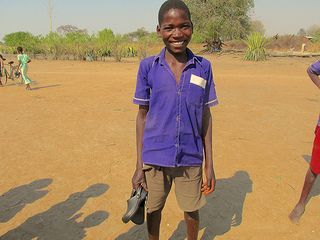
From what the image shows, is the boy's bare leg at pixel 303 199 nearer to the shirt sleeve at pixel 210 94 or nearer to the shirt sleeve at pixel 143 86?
the shirt sleeve at pixel 210 94

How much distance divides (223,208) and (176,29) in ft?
6.07

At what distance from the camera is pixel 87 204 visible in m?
2.70

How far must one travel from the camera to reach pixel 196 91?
1.66 metres

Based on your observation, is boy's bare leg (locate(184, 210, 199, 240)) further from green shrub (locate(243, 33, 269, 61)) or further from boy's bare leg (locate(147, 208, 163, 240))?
green shrub (locate(243, 33, 269, 61))

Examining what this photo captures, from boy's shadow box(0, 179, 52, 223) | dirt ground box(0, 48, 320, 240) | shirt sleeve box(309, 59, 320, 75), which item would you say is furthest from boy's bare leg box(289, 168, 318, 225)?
boy's shadow box(0, 179, 52, 223)

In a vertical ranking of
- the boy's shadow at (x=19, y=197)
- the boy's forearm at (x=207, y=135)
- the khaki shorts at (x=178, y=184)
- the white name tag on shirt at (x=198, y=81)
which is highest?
the white name tag on shirt at (x=198, y=81)

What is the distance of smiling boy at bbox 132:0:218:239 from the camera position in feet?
5.30

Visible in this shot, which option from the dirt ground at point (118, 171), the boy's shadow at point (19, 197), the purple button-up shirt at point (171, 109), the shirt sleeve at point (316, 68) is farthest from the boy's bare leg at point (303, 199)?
the boy's shadow at point (19, 197)

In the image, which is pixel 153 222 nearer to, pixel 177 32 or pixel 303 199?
pixel 177 32

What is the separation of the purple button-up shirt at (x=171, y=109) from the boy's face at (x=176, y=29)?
10cm

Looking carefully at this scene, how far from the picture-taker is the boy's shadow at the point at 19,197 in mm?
2547

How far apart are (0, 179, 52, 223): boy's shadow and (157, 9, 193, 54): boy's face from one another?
215 cm

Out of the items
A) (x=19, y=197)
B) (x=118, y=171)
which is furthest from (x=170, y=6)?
(x=19, y=197)

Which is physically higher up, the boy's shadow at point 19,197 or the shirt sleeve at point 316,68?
the shirt sleeve at point 316,68
